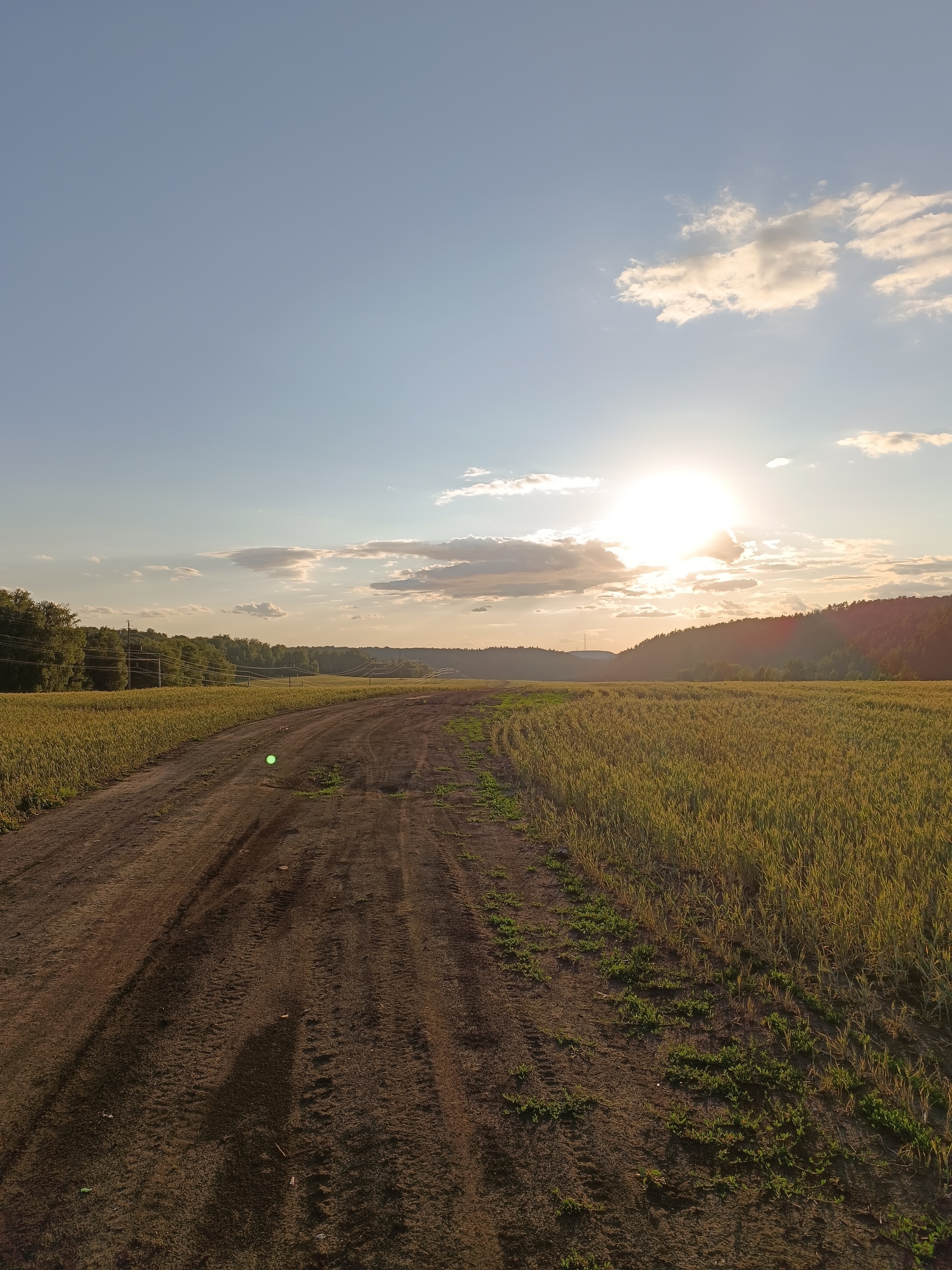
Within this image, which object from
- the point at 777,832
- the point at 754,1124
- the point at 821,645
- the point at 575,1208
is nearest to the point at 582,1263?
the point at 575,1208

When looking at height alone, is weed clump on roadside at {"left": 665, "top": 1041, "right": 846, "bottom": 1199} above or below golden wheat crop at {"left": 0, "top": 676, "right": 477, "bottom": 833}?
below

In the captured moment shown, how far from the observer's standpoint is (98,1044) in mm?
5219

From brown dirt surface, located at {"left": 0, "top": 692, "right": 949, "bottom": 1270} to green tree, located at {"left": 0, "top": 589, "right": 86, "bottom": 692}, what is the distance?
8197cm

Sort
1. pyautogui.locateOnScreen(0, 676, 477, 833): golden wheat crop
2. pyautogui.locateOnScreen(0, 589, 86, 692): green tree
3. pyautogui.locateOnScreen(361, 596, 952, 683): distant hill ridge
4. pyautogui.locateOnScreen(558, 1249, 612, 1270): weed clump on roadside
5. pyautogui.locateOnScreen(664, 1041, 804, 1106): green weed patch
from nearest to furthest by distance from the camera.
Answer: pyautogui.locateOnScreen(558, 1249, 612, 1270): weed clump on roadside < pyautogui.locateOnScreen(664, 1041, 804, 1106): green weed patch < pyautogui.locateOnScreen(0, 676, 477, 833): golden wheat crop < pyautogui.locateOnScreen(0, 589, 86, 692): green tree < pyautogui.locateOnScreen(361, 596, 952, 683): distant hill ridge

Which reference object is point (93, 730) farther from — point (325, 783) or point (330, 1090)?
point (330, 1090)

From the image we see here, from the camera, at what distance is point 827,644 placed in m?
157

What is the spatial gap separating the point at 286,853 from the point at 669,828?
5.84 metres

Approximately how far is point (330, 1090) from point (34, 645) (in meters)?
90.3

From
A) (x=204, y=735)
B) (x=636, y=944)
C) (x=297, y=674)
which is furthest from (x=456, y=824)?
(x=297, y=674)

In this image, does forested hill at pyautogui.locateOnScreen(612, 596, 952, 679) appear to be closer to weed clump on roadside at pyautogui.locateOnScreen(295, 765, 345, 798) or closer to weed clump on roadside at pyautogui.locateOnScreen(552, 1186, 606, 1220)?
weed clump on roadside at pyautogui.locateOnScreen(295, 765, 345, 798)

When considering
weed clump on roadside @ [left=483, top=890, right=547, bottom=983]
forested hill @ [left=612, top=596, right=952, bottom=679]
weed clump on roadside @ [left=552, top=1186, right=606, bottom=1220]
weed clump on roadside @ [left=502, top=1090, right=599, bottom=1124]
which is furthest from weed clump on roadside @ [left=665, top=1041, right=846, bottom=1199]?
forested hill @ [left=612, top=596, right=952, bottom=679]

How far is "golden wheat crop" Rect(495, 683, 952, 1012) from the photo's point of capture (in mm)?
7152

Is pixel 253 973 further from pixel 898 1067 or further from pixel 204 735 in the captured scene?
pixel 204 735

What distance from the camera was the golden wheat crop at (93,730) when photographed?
47.0 ft
